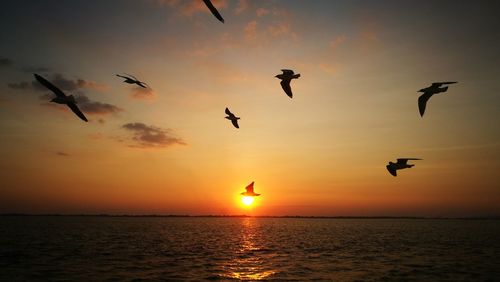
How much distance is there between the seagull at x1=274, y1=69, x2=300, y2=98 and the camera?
22.9 m

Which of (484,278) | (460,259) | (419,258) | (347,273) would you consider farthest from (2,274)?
(460,259)

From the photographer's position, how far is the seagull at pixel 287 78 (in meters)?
22.9

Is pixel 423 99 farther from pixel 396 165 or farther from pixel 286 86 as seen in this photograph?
pixel 286 86

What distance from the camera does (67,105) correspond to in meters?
19.9

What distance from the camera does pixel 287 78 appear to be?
23281 mm

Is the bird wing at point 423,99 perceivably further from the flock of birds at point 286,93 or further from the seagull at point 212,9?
the seagull at point 212,9

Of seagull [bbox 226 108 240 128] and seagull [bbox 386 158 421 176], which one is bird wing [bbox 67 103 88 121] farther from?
seagull [bbox 386 158 421 176]

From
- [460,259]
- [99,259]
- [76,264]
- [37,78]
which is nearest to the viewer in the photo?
[37,78]

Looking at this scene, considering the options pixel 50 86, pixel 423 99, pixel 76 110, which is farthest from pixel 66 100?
pixel 423 99

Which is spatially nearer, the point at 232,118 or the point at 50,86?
the point at 50,86

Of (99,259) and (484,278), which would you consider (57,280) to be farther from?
(484,278)

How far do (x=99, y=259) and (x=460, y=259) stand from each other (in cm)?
3321

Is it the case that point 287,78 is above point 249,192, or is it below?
above

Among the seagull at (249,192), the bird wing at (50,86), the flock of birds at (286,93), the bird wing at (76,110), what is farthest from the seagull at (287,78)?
the bird wing at (50,86)
